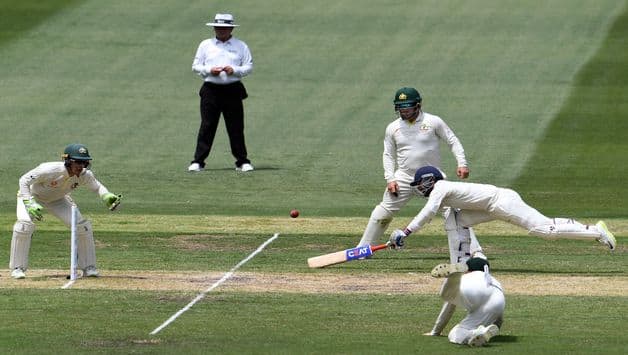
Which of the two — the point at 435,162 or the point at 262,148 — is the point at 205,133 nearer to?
the point at 262,148

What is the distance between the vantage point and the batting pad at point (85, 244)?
15.7 meters

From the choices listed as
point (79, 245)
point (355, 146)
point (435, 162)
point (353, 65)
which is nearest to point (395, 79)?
point (353, 65)

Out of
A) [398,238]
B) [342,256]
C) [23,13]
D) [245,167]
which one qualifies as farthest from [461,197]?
[23,13]

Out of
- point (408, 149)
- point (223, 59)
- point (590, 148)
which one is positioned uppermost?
point (223, 59)

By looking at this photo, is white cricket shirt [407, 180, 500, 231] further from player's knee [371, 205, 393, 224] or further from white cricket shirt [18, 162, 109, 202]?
white cricket shirt [18, 162, 109, 202]

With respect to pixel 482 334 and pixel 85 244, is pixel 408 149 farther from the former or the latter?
pixel 482 334

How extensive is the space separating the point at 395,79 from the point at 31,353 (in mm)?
18991

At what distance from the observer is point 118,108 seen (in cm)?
2869

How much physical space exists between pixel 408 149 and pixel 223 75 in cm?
734

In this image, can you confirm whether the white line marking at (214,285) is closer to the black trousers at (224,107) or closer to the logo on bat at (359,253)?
the logo on bat at (359,253)

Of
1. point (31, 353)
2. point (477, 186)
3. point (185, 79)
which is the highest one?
point (185, 79)

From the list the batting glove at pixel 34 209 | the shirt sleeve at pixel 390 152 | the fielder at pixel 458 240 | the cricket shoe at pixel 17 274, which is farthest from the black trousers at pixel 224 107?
the fielder at pixel 458 240

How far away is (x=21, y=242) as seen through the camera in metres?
15.6

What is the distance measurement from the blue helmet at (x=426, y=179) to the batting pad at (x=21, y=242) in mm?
4052
